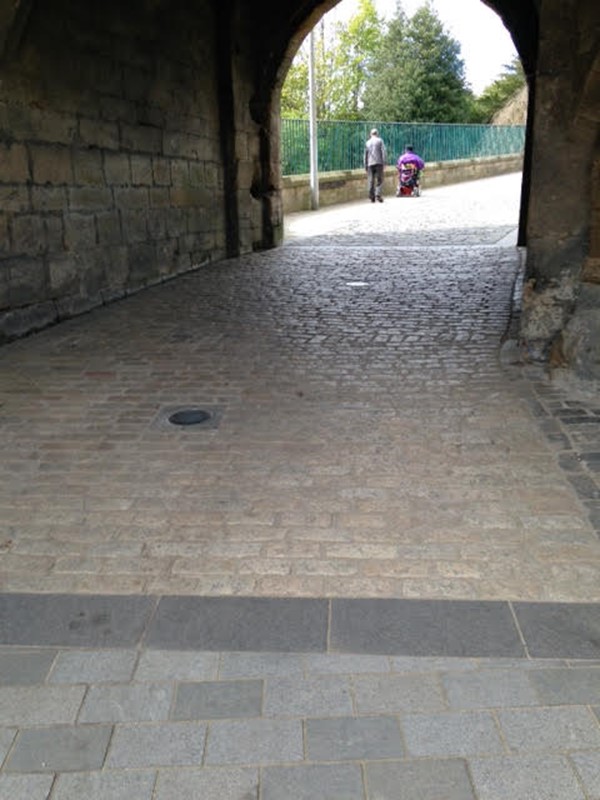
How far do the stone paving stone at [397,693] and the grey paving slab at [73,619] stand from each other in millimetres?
759

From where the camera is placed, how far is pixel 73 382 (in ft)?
17.1

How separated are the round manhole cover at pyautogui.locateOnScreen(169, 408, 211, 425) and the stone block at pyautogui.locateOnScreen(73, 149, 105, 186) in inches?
151

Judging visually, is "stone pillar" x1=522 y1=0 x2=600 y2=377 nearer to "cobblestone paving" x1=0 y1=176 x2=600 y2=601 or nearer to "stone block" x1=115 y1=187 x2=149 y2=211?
"cobblestone paving" x1=0 y1=176 x2=600 y2=601

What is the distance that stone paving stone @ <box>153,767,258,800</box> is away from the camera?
178 cm

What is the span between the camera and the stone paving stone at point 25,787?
70.2 inches

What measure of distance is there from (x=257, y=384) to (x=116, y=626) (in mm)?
2851

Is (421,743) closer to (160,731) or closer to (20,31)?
(160,731)

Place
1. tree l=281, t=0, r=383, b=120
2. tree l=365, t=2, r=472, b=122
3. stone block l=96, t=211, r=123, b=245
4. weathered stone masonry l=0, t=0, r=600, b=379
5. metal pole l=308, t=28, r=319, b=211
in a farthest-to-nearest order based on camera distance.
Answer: tree l=281, t=0, r=383, b=120 < tree l=365, t=2, r=472, b=122 < metal pole l=308, t=28, r=319, b=211 < stone block l=96, t=211, r=123, b=245 < weathered stone masonry l=0, t=0, r=600, b=379

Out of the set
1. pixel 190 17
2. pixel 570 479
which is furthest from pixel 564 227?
pixel 190 17

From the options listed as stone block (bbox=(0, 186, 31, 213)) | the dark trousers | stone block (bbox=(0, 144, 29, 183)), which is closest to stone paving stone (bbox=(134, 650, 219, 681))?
stone block (bbox=(0, 186, 31, 213))

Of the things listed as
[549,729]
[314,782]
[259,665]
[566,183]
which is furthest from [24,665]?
[566,183]

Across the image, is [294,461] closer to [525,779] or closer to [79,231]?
[525,779]

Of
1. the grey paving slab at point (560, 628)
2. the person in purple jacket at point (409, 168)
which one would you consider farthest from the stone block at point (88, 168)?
the person in purple jacket at point (409, 168)

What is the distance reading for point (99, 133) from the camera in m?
7.81
